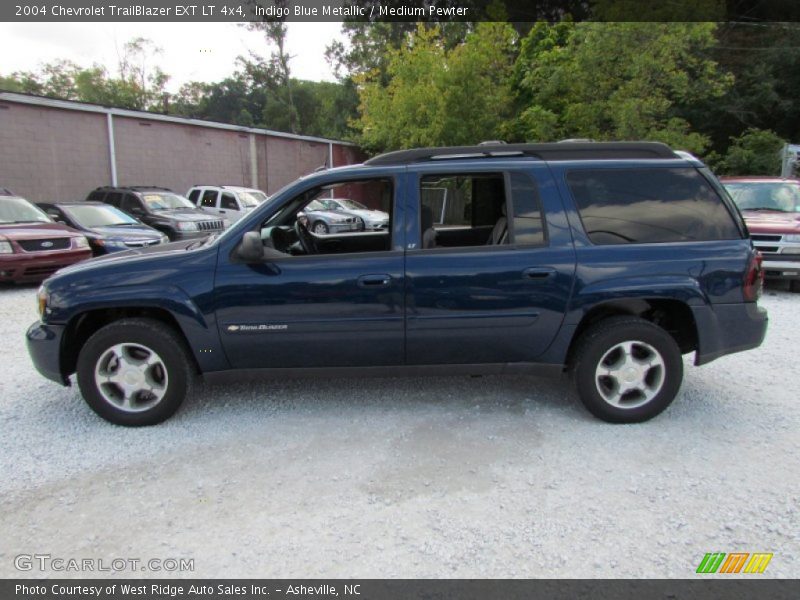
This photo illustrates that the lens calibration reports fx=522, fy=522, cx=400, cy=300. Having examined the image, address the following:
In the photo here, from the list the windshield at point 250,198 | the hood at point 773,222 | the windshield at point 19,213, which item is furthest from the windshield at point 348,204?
the hood at point 773,222

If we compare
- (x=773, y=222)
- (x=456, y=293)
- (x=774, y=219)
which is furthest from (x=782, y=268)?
(x=456, y=293)

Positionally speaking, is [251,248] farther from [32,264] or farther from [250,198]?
[250,198]

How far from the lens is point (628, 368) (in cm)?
365

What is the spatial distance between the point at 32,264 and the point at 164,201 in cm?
536

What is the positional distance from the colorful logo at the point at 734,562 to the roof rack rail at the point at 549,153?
2.55 m

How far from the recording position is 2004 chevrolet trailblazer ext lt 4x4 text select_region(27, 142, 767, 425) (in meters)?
3.54

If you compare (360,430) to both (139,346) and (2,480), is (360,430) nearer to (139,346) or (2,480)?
(139,346)

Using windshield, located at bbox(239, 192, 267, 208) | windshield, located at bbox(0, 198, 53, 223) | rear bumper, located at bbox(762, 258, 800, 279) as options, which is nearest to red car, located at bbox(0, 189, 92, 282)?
windshield, located at bbox(0, 198, 53, 223)

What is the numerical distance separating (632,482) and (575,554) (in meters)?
0.79

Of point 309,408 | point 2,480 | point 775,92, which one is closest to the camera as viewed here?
point 2,480

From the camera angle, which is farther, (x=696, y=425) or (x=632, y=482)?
(x=696, y=425)

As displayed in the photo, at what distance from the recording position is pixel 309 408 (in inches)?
159
